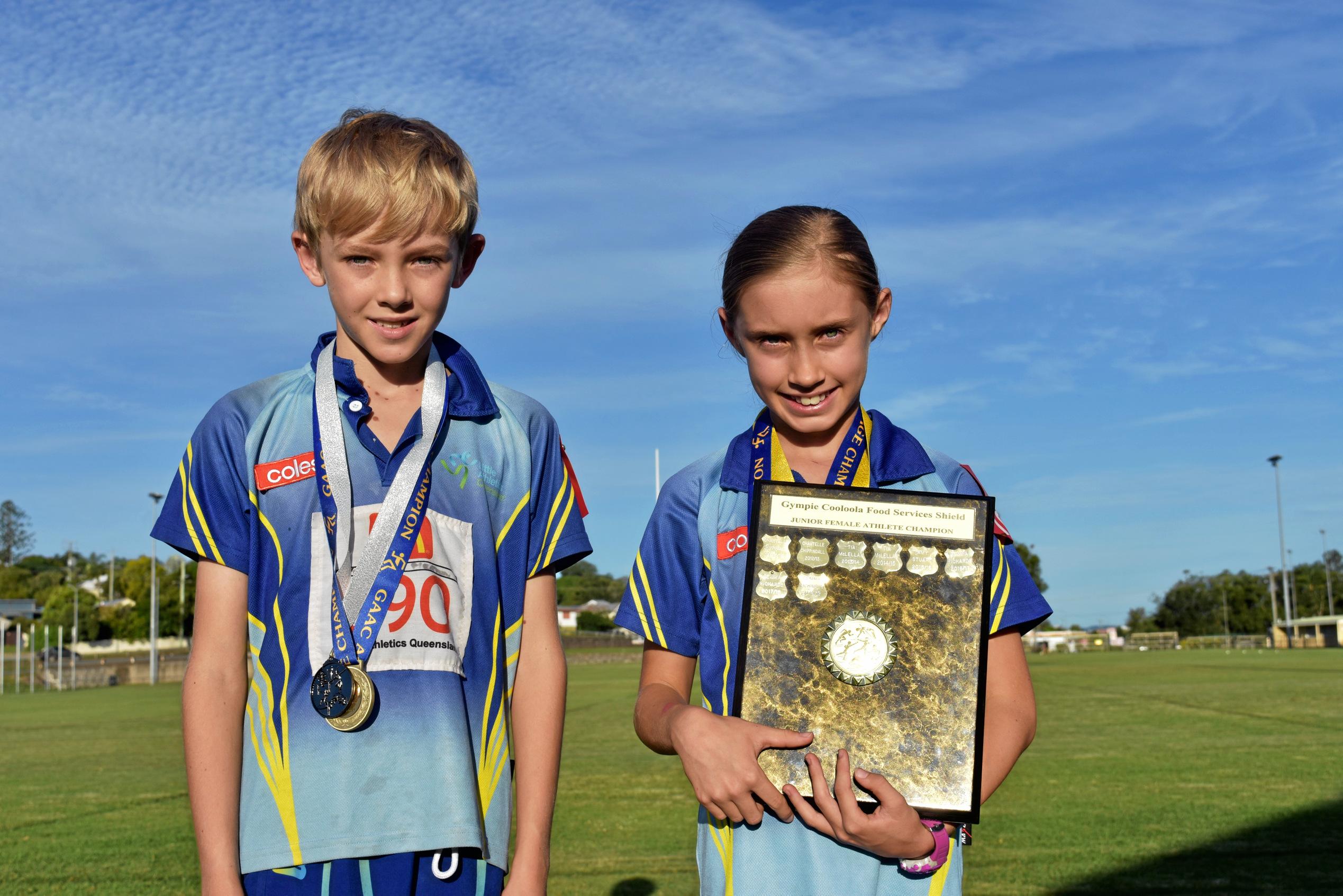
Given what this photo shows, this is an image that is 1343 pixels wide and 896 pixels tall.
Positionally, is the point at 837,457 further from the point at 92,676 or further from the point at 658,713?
the point at 92,676

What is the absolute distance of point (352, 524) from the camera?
2.09 metres

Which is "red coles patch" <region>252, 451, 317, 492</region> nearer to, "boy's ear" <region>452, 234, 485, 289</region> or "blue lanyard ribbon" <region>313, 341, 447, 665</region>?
"blue lanyard ribbon" <region>313, 341, 447, 665</region>

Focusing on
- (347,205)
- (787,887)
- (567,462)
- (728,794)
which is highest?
(347,205)

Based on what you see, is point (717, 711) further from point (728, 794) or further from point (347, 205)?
point (347, 205)

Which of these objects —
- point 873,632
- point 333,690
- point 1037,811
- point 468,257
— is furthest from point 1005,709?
point 1037,811

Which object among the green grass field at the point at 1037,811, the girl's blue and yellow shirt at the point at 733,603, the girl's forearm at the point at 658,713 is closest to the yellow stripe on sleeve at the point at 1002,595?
the girl's blue and yellow shirt at the point at 733,603

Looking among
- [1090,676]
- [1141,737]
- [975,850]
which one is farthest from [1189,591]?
[975,850]

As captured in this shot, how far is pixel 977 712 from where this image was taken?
1.95 metres

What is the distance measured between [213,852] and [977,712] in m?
1.29

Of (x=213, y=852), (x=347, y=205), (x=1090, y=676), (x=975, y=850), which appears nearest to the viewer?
(x=213, y=852)

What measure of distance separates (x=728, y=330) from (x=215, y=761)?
4.02 feet

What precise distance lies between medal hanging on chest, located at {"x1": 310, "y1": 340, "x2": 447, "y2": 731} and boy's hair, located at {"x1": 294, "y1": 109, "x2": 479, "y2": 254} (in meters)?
0.28

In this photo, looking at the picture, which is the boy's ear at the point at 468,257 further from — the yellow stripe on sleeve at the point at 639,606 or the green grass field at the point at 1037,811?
the green grass field at the point at 1037,811

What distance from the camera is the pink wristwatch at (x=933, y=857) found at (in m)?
2.00
